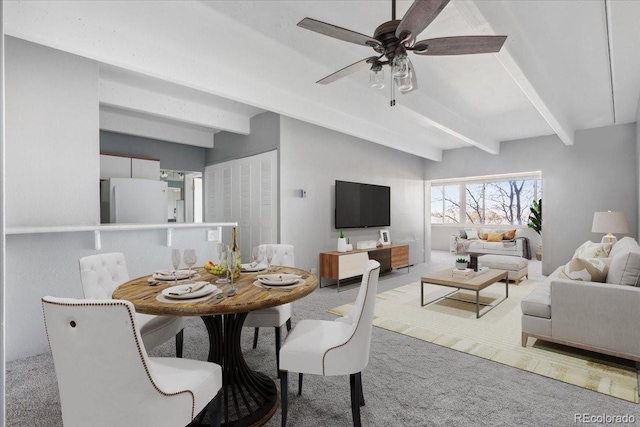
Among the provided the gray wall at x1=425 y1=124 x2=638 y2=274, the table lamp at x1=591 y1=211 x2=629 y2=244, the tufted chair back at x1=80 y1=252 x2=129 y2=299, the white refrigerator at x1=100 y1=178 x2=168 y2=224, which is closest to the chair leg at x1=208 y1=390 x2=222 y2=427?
the tufted chair back at x1=80 y1=252 x2=129 y2=299

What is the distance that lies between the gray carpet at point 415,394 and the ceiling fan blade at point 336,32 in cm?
215

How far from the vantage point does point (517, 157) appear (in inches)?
260

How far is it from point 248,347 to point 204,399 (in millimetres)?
1473

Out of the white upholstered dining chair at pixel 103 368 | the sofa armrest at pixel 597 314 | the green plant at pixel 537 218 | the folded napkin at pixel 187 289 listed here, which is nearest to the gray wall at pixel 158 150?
the folded napkin at pixel 187 289

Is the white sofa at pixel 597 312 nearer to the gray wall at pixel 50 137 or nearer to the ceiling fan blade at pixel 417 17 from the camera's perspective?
the ceiling fan blade at pixel 417 17

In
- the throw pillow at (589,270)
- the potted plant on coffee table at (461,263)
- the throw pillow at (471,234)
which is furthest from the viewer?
the throw pillow at (471,234)

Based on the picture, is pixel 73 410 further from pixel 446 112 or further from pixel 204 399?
pixel 446 112

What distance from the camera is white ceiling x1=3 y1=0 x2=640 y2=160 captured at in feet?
7.61

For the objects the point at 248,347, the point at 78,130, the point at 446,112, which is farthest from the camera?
Answer: the point at 446,112

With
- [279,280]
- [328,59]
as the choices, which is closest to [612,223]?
[328,59]

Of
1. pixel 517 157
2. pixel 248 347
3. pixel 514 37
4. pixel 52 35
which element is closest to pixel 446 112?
pixel 514 37

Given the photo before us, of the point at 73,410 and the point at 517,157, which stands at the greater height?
the point at 517,157

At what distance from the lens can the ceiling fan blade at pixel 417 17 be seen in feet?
4.78

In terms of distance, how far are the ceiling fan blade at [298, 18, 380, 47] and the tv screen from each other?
3603 millimetres
